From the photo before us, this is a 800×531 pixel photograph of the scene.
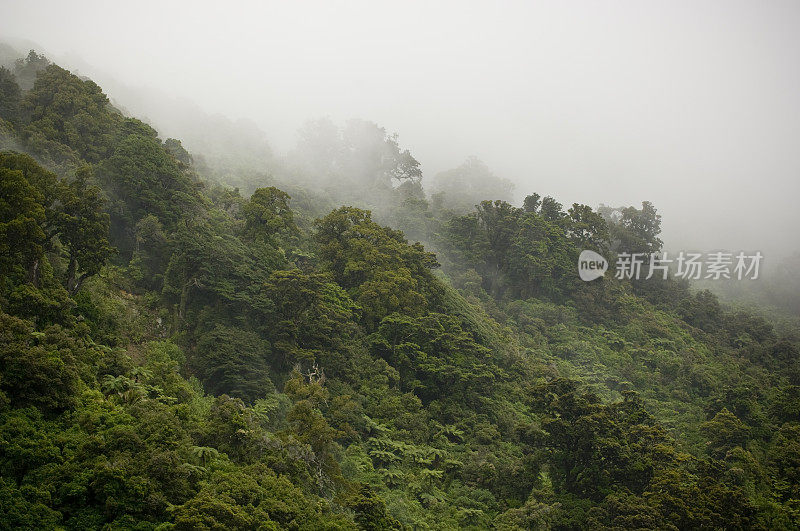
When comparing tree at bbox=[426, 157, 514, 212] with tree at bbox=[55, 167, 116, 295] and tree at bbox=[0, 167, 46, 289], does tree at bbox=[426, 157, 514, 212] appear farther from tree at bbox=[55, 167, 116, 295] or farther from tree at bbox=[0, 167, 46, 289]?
tree at bbox=[0, 167, 46, 289]

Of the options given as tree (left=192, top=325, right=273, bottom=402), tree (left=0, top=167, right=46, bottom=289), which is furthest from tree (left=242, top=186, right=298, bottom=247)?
tree (left=0, top=167, right=46, bottom=289)

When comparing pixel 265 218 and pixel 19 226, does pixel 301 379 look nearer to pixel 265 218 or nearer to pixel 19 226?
pixel 19 226

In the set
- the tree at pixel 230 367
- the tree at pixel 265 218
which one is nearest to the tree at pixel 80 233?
the tree at pixel 230 367

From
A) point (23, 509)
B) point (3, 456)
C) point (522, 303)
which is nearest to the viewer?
point (23, 509)

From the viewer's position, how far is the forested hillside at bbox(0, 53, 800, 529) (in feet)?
40.7

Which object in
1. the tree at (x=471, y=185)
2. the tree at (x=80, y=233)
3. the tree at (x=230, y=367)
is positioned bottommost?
the tree at (x=230, y=367)

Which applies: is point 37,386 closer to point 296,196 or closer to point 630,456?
point 630,456

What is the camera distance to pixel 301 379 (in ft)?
68.8

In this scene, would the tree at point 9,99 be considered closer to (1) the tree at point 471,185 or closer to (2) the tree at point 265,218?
(2) the tree at point 265,218

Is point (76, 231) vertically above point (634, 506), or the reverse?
point (76, 231)

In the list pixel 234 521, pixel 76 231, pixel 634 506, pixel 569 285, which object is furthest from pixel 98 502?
pixel 569 285

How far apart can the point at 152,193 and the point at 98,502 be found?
17.5m

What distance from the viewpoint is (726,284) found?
61094 mm

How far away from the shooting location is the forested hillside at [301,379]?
12398mm
